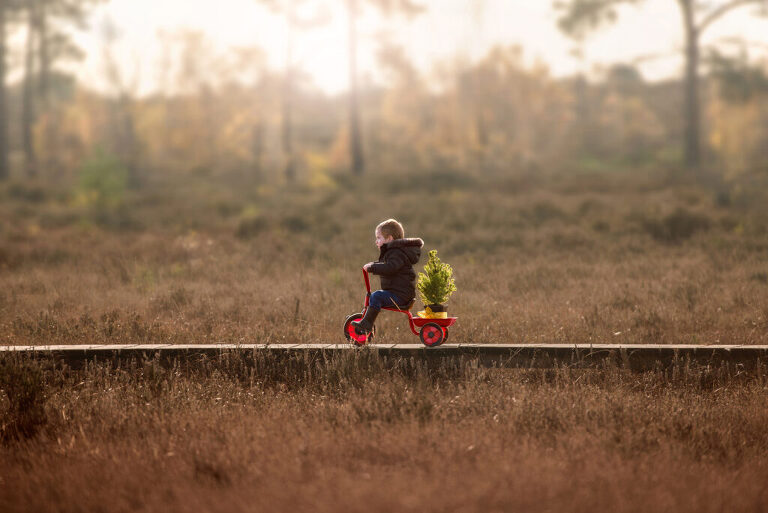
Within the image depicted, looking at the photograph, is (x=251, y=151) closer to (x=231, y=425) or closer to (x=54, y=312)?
(x=54, y=312)

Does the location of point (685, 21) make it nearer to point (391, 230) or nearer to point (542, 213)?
point (542, 213)

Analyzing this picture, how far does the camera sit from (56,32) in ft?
128

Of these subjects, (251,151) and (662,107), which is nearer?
(251,151)

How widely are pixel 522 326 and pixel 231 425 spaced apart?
399 centimetres

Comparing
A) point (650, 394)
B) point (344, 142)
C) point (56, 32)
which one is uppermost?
point (56, 32)

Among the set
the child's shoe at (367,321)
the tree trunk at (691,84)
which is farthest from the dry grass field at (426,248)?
the tree trunk at (691,84)

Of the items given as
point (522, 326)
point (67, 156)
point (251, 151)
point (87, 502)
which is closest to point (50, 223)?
point (522, 326)

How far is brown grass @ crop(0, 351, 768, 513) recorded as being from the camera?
11.2 feet

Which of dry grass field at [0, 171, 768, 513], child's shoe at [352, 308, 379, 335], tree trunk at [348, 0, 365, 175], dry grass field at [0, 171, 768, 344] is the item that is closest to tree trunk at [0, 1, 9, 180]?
dry grass field at [0, 171, 768, 344]

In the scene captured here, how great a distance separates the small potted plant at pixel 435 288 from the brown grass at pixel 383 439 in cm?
60

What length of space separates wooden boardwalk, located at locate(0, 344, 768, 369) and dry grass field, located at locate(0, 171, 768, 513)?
Result: 124 millimetres

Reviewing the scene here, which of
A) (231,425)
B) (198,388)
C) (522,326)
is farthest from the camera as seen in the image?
(522,326)

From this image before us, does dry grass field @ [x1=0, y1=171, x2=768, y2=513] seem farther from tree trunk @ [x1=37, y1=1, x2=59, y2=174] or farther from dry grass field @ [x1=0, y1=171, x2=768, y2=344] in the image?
tree trunk @ [x1=37, y1=1, x2=59, y2=174]

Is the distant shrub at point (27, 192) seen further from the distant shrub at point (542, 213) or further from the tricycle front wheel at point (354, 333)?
the tricycle front wheel at point (354, 333)
